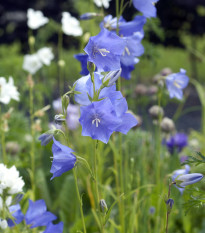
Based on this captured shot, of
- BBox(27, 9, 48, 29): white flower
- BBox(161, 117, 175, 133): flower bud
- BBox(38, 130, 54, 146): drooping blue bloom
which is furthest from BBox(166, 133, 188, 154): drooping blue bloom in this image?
BBox(38, 130, 54, 146): drooping blue bloom

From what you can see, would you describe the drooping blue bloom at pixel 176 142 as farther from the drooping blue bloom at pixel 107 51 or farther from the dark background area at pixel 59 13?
the dark background area at pixel 59 13

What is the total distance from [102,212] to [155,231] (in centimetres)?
55

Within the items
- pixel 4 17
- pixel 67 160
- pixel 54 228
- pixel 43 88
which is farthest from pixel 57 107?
pixel 4 17

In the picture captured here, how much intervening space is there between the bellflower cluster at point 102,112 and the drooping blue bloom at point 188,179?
16cm

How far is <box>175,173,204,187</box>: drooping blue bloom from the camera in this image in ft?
2.37

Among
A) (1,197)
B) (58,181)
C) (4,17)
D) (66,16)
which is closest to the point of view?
(1,197)

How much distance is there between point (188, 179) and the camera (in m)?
0.73

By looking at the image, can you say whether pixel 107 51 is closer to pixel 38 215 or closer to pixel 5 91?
pixel 38 215

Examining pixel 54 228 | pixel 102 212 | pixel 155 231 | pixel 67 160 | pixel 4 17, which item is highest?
pixel 67 160

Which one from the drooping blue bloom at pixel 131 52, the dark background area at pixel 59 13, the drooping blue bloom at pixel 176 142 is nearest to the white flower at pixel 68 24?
the drooping blue bloom at pixel 131 52

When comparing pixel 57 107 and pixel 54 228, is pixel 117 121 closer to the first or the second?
pixel 54 228

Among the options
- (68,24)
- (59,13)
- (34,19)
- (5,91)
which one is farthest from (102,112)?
(59,13)

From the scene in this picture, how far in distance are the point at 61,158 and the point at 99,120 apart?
0.32 ft

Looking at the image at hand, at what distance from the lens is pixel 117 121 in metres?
0.64
